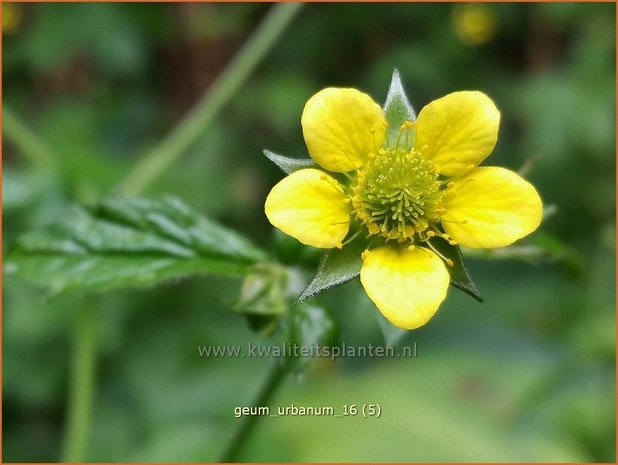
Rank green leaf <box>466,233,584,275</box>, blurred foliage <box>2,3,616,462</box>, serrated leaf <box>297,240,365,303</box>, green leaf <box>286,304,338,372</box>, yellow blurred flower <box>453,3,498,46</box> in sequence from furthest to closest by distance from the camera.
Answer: yellow blurred flower <box>453,3,498,46</box> < blurred foliage <box>2,3,616,462</box> < green leaf <box>466,233,584,275</box> < green leaf <box>286,304,338,372</box> < serrated leaf <box>297,240,365,303</box>

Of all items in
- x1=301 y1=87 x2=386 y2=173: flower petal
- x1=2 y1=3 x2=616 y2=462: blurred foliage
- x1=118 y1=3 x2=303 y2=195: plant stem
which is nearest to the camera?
x1=301 y1=87 x2=386 y2=173: flower petal

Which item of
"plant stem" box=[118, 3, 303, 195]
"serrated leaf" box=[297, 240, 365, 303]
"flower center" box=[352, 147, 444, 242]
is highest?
"plant stem" box=[118, 3, 303, 195]

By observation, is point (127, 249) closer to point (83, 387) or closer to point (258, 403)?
point (258, 403)

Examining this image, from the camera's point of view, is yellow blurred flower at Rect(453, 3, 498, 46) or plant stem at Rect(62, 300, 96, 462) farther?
yellow blurred flower at Rect(453, 3, 498, 46)

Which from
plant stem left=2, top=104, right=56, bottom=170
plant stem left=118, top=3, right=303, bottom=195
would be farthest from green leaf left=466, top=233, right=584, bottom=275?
plant stem left=2, top=104, right=56, bottom=170

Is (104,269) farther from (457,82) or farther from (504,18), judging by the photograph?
(504,18)

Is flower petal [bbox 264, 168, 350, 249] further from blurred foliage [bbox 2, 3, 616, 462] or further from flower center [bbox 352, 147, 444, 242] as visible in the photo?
blurred foliage [bbox 2, 3, 616, 462]

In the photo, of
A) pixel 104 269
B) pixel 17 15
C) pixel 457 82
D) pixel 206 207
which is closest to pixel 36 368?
pixel 206 207

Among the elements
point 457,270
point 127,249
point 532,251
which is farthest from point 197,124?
point 457,270
